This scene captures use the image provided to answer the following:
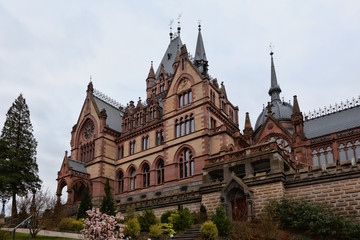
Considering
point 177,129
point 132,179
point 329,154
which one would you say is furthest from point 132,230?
point 329,154

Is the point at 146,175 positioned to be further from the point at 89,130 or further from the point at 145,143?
the point at 89,130

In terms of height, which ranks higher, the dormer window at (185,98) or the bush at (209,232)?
the dormer window at (185,98)

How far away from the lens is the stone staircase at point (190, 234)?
2190cm

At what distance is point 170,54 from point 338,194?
41.6m

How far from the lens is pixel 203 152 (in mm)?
36594

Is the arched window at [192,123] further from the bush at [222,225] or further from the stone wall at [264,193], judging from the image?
the bush at [222,225]

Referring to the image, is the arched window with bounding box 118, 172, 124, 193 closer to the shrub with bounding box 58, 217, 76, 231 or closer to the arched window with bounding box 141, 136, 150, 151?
the arched window with bounding box 141, 136, 150, 151

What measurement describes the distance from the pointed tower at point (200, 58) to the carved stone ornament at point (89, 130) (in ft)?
54.3

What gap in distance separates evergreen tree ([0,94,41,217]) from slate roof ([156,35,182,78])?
22.5 metres

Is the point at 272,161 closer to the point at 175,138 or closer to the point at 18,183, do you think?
the point at 175,138

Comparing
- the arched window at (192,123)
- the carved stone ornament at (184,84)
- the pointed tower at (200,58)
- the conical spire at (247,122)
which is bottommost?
the arched window at (192,123)

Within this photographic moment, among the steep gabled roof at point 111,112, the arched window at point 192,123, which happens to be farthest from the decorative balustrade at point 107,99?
the arched window at point 192,123

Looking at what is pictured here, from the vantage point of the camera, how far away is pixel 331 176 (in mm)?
23266

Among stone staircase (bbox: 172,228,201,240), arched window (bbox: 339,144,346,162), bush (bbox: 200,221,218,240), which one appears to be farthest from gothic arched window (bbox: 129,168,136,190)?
bush (bbox: 200,221,218,240)
